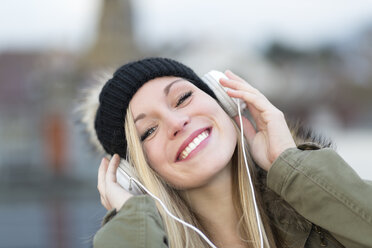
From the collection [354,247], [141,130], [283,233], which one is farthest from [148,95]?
[354,247]

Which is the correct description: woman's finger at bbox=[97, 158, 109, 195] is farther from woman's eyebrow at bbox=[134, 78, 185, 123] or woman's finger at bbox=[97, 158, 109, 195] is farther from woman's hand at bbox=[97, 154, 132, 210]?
woman's eyebrow at bbox=[134, 78, 185, 123]

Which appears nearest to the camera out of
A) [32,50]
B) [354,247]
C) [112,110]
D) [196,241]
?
[354,247]

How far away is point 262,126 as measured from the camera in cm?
241

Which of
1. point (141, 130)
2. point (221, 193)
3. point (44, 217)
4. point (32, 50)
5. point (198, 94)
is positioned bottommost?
point (32, 50)

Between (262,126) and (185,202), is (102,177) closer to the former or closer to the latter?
(185,202)

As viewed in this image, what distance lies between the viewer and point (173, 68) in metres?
2.47

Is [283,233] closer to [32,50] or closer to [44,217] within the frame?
[44,217]

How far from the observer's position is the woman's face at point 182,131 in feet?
7.11

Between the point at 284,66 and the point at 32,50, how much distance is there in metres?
24.3

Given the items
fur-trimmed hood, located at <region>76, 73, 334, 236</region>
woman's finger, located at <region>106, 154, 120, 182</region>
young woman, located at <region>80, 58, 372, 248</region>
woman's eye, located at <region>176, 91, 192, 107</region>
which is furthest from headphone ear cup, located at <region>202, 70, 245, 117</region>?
woman's finger, located at <region>106, 154, 120, 182</region>

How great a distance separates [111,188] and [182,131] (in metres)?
0.38

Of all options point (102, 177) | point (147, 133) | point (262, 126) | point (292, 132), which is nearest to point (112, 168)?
point (102, 177)

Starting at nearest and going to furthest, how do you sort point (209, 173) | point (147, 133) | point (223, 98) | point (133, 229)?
1. point (133, 229)
2. point (209, 173)
3. point (147, 133)
4. point (223, 98)

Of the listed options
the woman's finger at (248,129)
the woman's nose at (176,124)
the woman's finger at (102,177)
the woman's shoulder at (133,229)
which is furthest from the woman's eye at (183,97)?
the woman's shoulder at (133,229)
